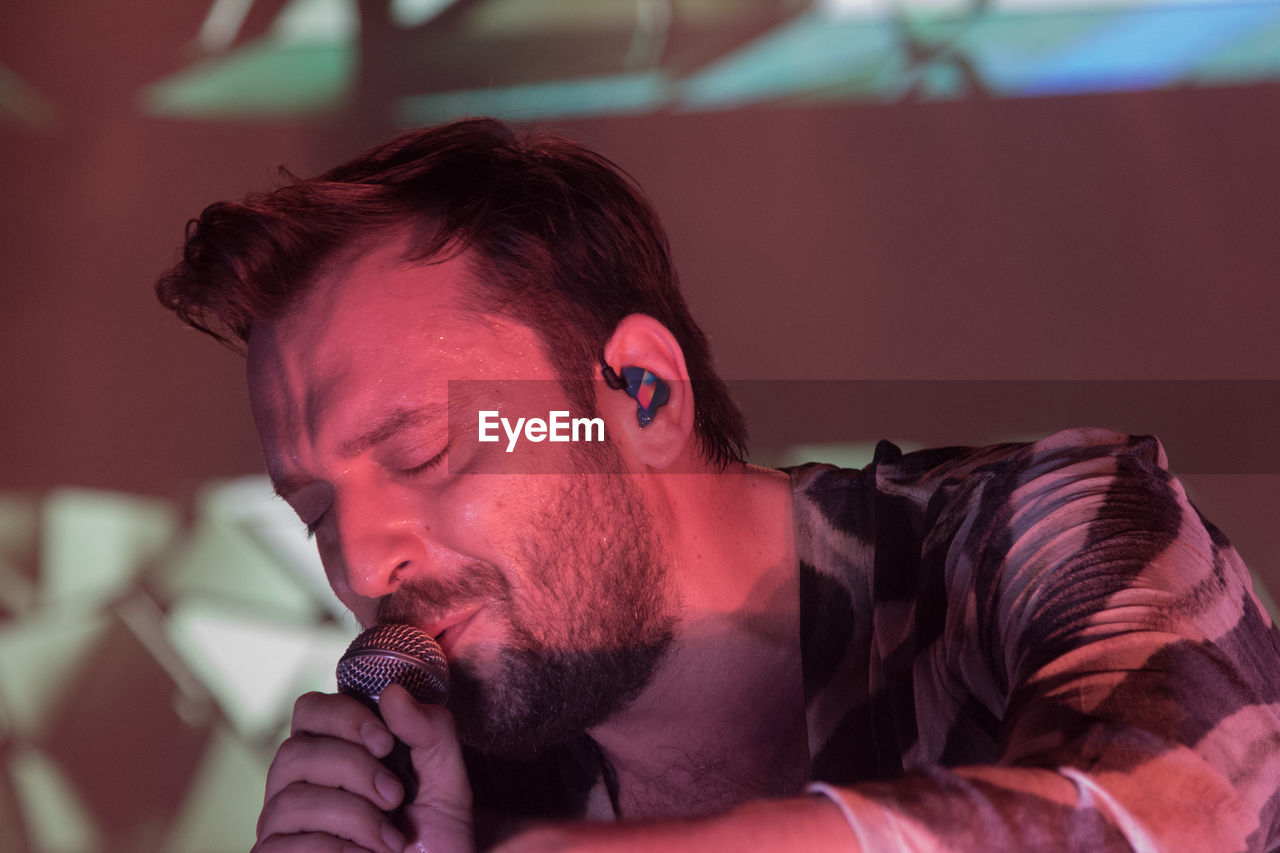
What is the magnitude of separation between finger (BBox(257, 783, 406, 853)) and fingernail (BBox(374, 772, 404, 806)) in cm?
2

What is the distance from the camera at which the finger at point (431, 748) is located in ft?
2.56

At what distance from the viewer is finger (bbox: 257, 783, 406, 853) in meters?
0.76

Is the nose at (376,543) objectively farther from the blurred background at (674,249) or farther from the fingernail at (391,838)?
the blurred background at (674,249)

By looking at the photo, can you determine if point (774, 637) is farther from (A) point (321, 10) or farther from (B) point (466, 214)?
(A) point (321, 10)

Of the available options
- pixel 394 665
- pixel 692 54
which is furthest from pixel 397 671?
pixel 692 54

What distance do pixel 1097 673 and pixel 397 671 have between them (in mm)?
545

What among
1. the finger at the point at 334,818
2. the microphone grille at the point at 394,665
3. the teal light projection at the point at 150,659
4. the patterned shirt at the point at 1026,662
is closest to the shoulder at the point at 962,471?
the patterned shirt at the point at 1026,662

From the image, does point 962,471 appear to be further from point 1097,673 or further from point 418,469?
point 418,469

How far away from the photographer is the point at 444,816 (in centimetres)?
85

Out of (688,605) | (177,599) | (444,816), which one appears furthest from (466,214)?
(177,599)

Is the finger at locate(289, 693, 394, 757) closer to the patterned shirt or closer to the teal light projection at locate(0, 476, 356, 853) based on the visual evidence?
the patterned shirt

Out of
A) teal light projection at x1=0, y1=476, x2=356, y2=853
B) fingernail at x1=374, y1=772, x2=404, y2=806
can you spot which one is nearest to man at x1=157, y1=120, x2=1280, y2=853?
fingernail at x1=374, y1=772, x2=404, y2=806

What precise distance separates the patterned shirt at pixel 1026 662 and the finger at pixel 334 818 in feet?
1.35

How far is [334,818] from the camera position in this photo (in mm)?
756
